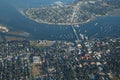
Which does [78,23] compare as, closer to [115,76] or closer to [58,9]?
[58,9]

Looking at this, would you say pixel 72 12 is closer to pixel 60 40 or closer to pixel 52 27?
pixel 52 27

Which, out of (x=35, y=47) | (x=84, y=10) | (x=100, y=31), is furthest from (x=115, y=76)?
(x=84, y=10)

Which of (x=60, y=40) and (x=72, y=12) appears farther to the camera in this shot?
(x=72, y=12)

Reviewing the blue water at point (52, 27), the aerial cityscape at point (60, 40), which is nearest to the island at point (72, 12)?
the aerial cityscape at point (60, 40)

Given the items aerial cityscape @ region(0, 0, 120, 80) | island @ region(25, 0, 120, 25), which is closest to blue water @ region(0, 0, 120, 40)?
aerial cityscape @ region(0, 0, 120, 80)

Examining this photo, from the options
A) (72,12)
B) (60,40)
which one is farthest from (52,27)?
(72,12)

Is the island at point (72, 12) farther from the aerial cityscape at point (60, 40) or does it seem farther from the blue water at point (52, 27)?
the blue water at point (52, 27)

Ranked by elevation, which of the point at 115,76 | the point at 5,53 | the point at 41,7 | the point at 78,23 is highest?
the point at 41,7

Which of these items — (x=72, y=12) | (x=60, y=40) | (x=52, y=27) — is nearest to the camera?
(x=60, y=40)
